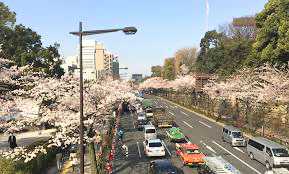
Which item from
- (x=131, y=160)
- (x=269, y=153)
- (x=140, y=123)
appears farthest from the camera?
(x=140, y=123)

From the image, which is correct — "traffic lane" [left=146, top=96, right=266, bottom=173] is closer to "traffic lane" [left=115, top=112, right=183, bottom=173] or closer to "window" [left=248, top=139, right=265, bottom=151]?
"window" [left=248, top=139, right=265, bottom=151]

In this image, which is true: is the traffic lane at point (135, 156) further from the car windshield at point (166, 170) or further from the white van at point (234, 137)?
the white van at point (234, 137)

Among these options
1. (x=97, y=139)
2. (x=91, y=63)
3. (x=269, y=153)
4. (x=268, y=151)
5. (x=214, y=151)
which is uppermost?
(x=91, y=63)

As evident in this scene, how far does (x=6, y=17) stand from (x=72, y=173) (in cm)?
3106

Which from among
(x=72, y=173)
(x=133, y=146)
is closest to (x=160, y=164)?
(x=72, y=173)

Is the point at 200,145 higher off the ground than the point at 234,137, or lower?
lower

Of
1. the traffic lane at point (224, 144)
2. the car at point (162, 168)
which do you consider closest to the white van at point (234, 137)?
the traffic lane at point (224, 144)

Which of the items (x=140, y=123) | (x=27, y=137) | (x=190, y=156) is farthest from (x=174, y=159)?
(x=27, y=137)

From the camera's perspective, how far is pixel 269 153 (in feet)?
84.9

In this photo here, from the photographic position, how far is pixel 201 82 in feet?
256

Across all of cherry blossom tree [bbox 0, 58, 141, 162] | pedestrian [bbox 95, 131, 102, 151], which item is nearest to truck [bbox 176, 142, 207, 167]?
pedestrian [bbox 95, 131, 102, 151]

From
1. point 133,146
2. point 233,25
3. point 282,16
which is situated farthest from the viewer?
point 233,25

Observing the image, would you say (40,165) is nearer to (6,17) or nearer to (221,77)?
(6,17)

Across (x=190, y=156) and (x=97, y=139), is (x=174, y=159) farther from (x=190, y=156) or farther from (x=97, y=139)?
(x=97, y=139)
